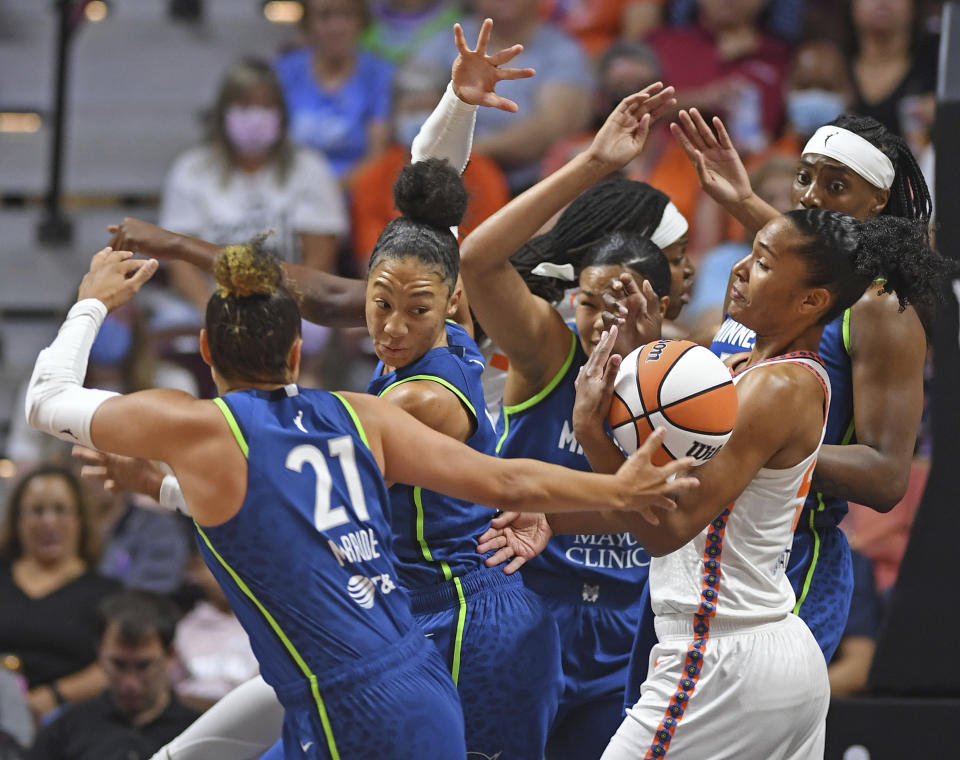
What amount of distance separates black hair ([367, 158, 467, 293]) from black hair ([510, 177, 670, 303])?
652mm

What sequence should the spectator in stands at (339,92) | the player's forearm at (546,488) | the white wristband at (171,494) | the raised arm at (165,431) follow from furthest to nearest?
the spectator in stands at (339,92), the white wristband at (171,494), the player's forearm at (546,488), the raised arm at (165,431)

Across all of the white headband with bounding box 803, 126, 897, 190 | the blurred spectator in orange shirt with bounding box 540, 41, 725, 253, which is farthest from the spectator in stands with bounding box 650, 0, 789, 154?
the white headband with bounding box 803, 126, 897, 190

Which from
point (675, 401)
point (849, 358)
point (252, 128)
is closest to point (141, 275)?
point (675, 401)

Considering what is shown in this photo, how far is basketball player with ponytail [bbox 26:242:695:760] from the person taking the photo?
298 centimetres

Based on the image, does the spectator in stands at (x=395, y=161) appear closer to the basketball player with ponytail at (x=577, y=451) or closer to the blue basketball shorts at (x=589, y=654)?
the basketball player with ponytail at (x=577, y=451)

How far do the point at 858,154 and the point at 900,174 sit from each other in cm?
18

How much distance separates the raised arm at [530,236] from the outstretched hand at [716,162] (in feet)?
0.79

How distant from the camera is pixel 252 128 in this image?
793cm

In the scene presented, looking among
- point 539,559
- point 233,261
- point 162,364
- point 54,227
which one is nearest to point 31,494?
point 162,364

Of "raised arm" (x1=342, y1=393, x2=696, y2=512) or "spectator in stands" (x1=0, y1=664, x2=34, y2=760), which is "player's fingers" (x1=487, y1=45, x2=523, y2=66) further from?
"spectator in stands" (x1=0, y1=664, x2=34, y2=760)

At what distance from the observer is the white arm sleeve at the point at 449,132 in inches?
158

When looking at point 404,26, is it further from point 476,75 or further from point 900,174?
point 900,174

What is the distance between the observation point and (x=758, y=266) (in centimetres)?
339

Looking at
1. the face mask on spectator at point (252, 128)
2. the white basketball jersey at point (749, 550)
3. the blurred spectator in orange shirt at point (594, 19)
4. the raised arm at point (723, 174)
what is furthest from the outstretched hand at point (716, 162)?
the blurred spectator in orange shirt at point (594, 19)
